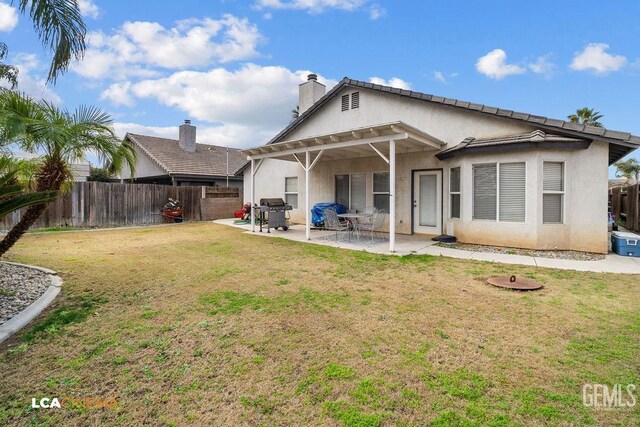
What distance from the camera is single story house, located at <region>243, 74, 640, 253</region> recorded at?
26.3 feet

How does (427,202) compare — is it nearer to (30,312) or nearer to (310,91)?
(310,91)

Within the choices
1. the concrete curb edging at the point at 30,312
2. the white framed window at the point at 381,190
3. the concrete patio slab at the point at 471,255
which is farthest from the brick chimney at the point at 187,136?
the concrete curb edging at the point at 30,312

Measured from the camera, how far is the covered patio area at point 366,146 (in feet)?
26.9

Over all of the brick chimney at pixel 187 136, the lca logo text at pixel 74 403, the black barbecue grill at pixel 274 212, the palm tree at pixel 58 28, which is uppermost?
the brick chimney at pixel 187 136

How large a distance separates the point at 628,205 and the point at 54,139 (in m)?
18.3

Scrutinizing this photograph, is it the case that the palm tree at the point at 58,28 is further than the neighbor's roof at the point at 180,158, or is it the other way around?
the neighbor's roof at the point at 180,158

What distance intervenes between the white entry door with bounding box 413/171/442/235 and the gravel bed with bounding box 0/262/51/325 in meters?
9.98

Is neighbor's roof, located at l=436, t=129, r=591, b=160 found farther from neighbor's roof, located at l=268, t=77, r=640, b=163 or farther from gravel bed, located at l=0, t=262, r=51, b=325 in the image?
gravel bed, located at l=0, t=262, r=51, b=325

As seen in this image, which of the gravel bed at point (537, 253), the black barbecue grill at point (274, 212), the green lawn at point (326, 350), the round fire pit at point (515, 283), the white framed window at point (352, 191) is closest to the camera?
the green lawn at point (326, 350)

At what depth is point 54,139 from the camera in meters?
4.36

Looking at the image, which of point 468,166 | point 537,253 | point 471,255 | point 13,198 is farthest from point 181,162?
point 537,253

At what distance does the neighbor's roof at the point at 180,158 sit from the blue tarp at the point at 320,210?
1004 centimetres

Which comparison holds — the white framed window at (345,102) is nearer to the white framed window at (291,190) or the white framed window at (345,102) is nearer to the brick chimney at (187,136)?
the white framed window at (291,190)

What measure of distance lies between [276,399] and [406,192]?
32.2 feet
